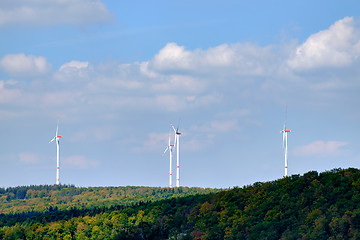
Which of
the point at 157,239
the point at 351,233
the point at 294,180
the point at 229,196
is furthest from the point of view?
the point at 157,239

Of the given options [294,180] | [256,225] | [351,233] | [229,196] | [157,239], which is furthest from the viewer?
[157,239]

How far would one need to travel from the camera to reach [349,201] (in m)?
141

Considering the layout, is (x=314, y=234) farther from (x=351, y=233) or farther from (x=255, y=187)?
(x=255, y=187)

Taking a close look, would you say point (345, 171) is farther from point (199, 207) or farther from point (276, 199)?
point (199, 207)

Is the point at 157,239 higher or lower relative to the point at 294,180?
lower

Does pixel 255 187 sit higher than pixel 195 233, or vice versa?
pixel 255 187

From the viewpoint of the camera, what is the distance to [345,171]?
531ft

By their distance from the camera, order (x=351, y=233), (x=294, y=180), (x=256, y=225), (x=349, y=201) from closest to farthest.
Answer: (x=351, y=233)
(x=349, y=201)
(x=256, y=225)
(x=294, y=180)

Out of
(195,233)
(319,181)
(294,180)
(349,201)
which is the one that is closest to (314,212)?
(349,201)

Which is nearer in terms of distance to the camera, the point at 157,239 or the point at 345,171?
the point at 345,171

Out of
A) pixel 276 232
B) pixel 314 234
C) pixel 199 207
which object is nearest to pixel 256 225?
pixel 276 232

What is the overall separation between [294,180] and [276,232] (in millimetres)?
27888

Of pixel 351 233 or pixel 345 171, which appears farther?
pixel 345 171

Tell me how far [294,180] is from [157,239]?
45.3m
